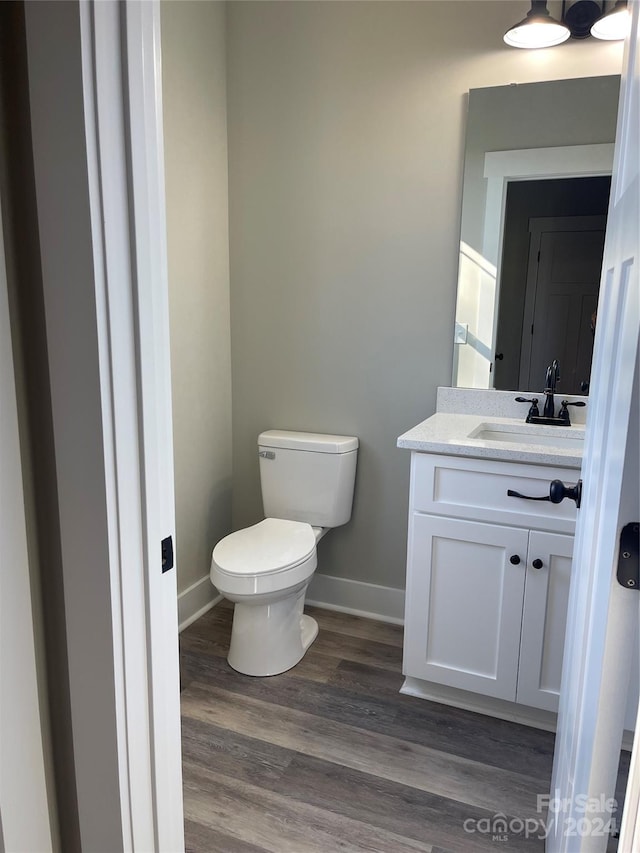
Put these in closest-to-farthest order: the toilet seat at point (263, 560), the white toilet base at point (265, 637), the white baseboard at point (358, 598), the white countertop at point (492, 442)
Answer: the white countertop at point (492, 442) → the toilet seat at point (263, 560) → the white toilet base at point (265, 637) → the white baseboard at point (358, 598)

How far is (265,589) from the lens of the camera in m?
2.12

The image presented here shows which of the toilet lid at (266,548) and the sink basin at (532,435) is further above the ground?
the sink basin at (532,435)

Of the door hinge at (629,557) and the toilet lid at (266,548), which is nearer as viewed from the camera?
the door hinge at (629,557)

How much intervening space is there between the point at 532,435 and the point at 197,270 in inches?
58.6

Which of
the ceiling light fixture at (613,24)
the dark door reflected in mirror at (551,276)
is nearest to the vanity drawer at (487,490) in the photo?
the dark door reflected in mirror at (551,276)

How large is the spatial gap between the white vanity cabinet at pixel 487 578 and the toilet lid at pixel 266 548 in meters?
0.44

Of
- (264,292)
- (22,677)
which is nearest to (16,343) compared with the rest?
(22,677)

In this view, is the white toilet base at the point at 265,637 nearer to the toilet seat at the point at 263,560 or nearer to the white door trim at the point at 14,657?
the toilet seat at the point at 263,560

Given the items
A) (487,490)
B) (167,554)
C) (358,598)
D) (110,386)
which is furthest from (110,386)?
(358,598)

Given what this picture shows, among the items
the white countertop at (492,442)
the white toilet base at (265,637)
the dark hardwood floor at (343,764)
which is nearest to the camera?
the dark hardwood floor at (343,764)

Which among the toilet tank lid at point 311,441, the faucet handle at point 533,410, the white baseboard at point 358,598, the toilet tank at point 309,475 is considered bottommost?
the white baseboard at point 358,598

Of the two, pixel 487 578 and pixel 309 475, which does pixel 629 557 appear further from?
pixel 309 475

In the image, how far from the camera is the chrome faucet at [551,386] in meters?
2.27

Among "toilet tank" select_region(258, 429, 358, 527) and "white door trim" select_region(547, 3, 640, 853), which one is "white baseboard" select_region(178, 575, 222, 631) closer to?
"toilet tank" select_region(258, 429, 358, 527)
